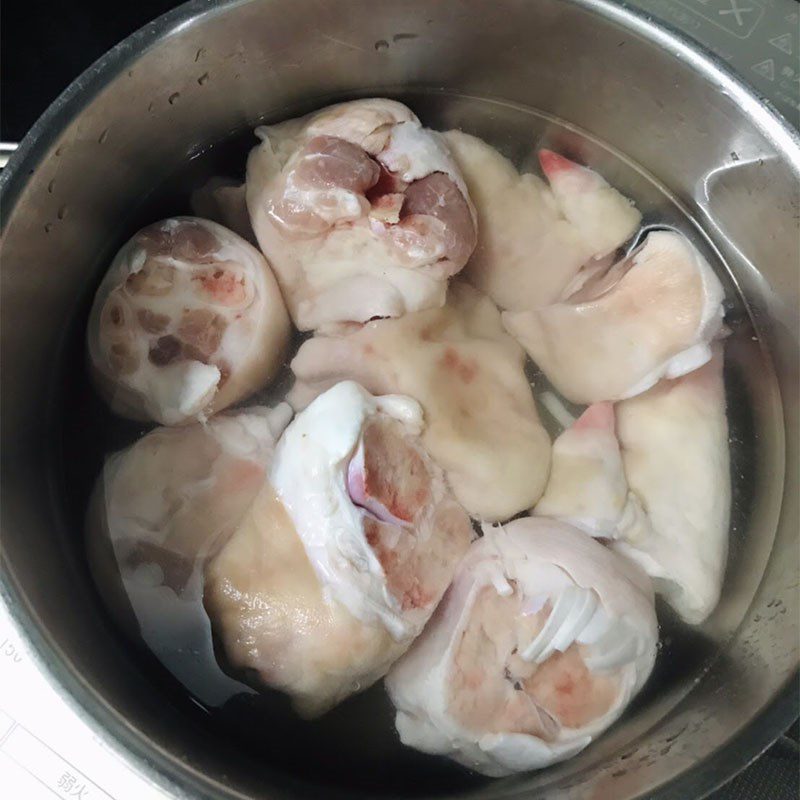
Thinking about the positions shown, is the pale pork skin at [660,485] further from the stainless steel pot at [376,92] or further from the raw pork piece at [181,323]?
the raw pork piece at [181,323]

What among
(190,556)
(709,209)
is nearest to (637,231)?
(709,209)

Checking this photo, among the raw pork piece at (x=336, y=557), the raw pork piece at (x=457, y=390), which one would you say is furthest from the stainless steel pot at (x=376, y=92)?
the raw pork piece at (x=457, y=390)

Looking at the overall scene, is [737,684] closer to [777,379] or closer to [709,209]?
[777,379]

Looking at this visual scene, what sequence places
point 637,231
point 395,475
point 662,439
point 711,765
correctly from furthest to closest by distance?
point 637,231 < point 662,439 < point 395,475 < point 711,765

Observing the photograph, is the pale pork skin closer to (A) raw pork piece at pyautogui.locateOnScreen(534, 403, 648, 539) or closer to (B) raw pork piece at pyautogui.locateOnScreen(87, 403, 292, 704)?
(A) raw pork piece at pyautogui.locateOnScreen(534, 403, 648, 539)

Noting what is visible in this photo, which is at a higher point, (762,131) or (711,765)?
(762,131)

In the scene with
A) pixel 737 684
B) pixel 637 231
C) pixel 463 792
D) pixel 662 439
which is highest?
pixel 637 231

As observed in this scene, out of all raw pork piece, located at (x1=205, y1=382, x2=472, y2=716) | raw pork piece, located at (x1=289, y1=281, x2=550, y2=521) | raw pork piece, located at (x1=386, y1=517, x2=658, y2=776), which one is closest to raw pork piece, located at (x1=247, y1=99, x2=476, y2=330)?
raw pork piece, located at (x1=289, y1=281, x2=550, y2=521)

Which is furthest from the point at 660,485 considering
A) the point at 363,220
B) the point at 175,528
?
the point at 175,528
